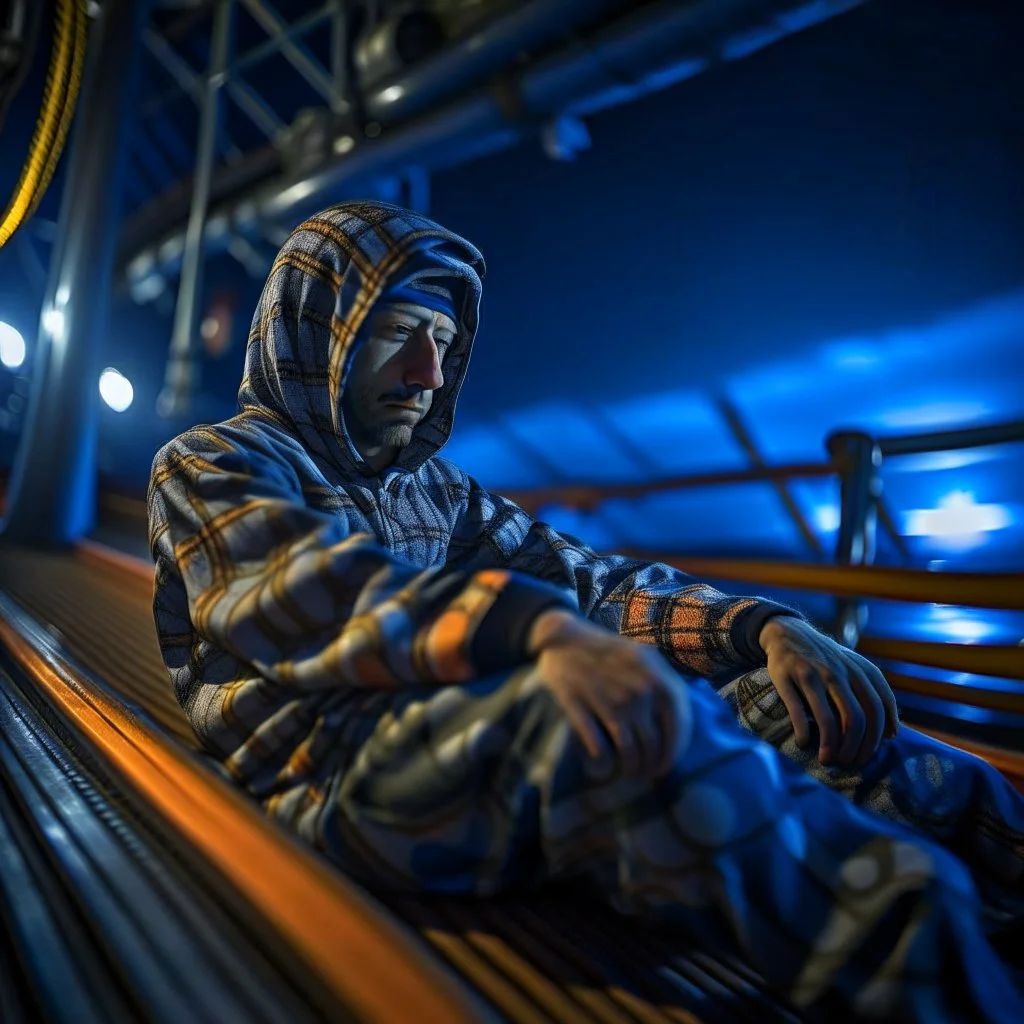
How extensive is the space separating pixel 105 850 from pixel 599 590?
62 cm

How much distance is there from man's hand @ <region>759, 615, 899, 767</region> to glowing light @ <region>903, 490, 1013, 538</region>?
4151 mm

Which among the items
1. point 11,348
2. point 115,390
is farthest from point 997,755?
point 11,348

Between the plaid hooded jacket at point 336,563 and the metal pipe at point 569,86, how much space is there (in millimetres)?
2223

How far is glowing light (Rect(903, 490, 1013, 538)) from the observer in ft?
14.2

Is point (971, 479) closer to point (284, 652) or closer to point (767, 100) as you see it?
point (767, 100)

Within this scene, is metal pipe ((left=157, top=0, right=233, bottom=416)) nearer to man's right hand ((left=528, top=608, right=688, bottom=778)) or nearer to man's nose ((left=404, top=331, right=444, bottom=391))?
man's nose ((left=404, top=331, right=444, bottom=391))

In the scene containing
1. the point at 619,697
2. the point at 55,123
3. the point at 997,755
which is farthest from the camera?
the point at 55,123

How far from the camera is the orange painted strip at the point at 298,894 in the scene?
19.4 inches

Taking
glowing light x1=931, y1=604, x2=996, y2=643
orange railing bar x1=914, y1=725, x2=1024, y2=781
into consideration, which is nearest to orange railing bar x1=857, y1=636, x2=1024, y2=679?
orange railing bar x1=914, y1=725, x2=1024, y2=781

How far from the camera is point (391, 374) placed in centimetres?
90

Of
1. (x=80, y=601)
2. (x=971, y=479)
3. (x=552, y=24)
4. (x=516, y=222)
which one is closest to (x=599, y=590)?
(x=80, y=601)

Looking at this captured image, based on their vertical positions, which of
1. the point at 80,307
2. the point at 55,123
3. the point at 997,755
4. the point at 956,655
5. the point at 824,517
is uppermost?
the point at 824,517

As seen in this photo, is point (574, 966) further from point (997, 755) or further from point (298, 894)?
point (997, 755)

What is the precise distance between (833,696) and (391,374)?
59 centimetres
